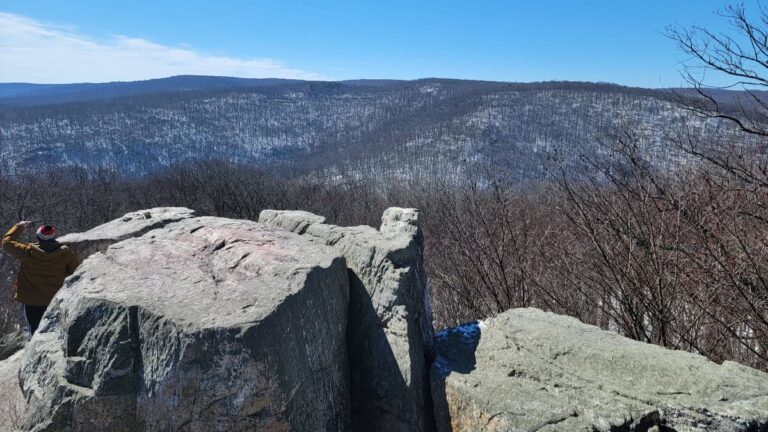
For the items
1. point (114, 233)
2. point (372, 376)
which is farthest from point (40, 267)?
point (372, 376)

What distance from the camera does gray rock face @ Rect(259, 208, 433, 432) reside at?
4328 millimetres

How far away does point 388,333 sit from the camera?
4.57 meters

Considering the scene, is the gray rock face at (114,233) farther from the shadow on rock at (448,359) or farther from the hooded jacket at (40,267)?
the shadow on rock at (448,359)

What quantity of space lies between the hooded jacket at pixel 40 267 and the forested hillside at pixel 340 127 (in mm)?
78707

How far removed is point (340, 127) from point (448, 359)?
5563 inches

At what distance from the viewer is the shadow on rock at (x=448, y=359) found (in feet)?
13.8

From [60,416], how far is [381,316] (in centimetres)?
270

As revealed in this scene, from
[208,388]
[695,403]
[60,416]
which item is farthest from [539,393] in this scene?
[60,416]

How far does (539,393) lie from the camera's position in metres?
3.85

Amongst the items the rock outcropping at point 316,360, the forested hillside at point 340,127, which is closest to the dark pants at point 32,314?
the rock outcropping at point 316,360

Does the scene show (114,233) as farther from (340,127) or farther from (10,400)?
(340,127)

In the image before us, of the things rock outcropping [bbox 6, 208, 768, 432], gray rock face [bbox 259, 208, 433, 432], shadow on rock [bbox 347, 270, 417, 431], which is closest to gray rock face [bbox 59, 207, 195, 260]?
rock outcropping [bbox 6, 208, 768, 432]

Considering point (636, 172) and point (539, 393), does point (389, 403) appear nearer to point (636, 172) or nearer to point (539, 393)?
point (539, 393)

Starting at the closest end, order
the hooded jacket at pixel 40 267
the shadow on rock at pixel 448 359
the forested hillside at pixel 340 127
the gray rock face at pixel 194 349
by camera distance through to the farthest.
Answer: the gray rock face at pixel 194 349
the shadow on rock at pixel 448 359
the hooded jacket at pixel 40 267
the forested hillside at pixel 340 127
